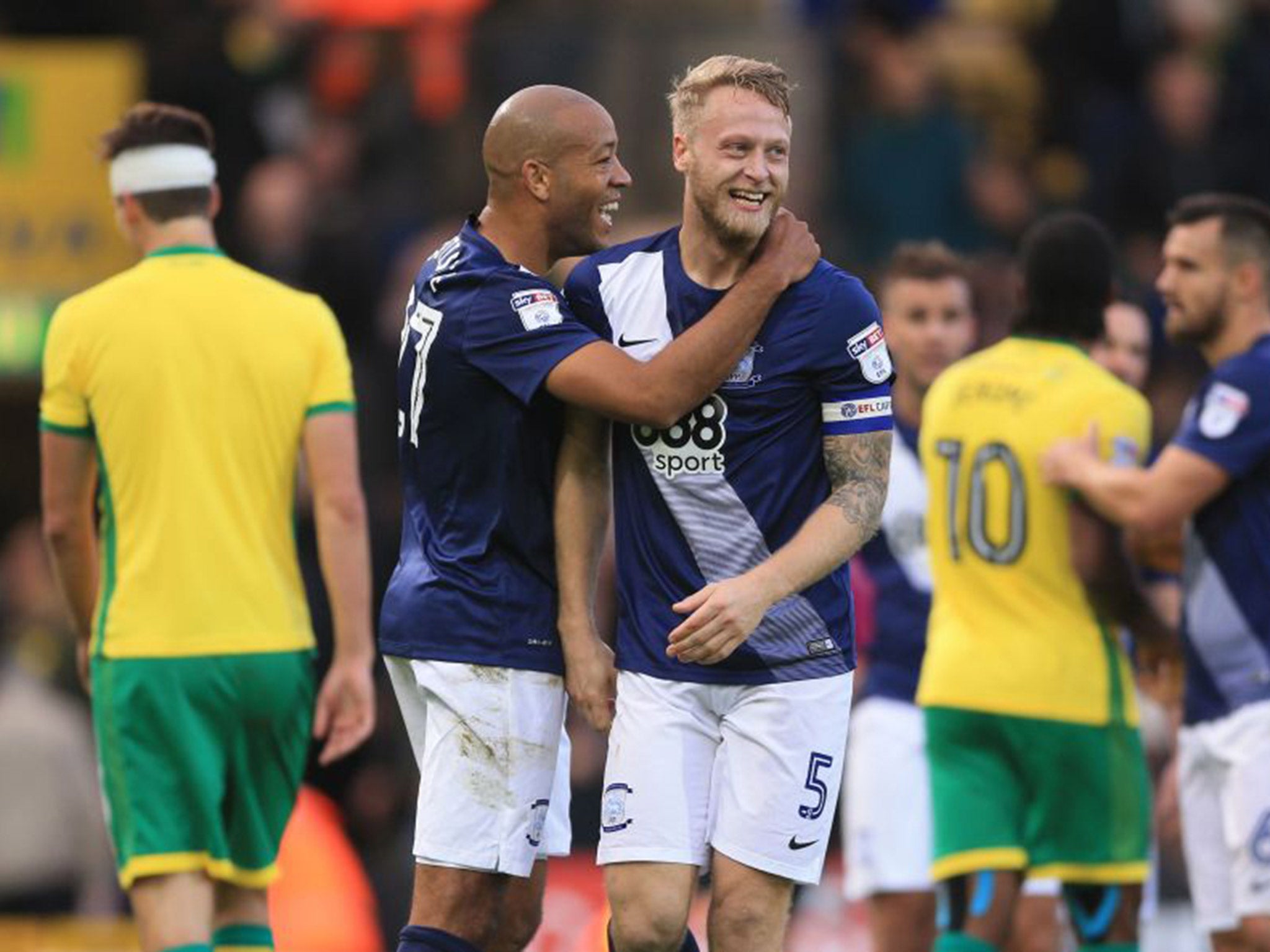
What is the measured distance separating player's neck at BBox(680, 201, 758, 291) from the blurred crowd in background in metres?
6.06

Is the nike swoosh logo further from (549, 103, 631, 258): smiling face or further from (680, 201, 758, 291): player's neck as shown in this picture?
(549, 103, 631, 258): smiling face

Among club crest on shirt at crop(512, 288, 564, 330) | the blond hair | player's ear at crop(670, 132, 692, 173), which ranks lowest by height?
club crest on shirt at crop(512, 288, 564, 330)

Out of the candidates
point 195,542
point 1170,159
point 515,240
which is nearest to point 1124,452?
point 515,240

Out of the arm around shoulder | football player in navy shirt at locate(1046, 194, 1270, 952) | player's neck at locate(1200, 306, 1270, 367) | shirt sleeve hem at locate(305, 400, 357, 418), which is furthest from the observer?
player's neck at locate(1200, 306, 1270, 367)

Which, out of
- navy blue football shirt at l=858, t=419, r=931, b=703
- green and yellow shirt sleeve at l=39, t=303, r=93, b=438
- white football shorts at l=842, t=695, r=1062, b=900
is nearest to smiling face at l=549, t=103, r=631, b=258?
green and yellow shirt sleeve at l=39, t=303, r=93, b=438

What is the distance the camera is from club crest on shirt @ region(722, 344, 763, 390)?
23.3ft

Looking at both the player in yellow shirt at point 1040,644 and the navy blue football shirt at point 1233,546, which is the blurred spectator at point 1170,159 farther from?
the navy blue football shirt at point 1233,546

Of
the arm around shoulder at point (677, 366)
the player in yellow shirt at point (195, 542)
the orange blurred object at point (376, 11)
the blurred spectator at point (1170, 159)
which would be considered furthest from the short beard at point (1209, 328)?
the orange blurred object at point (376, 11)

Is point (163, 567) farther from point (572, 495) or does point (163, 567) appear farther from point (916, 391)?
point (916, 391)

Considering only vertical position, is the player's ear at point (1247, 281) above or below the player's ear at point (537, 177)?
below

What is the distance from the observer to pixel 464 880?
23.7 ft

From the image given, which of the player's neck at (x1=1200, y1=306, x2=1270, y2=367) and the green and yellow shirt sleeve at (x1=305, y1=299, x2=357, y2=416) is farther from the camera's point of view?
the player's neck at (x1=1200, y1=306, x2=1270, y2=367)

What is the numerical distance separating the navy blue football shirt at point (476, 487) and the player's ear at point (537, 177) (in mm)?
193

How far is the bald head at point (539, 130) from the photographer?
7.28 metres
